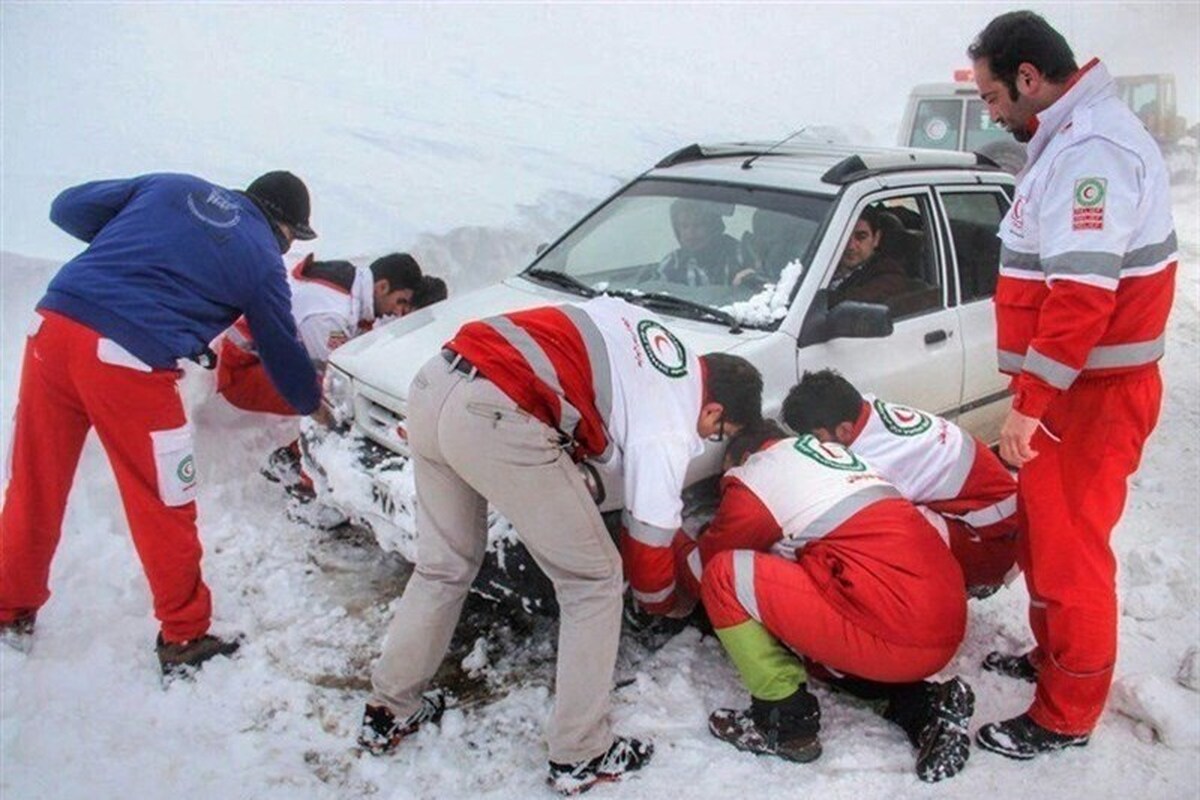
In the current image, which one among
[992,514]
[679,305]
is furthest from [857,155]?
[992,514]

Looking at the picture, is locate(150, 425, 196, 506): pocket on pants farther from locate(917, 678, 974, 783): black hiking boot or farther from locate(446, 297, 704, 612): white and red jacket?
locate(917, 678, 974, 783): black hiking boot

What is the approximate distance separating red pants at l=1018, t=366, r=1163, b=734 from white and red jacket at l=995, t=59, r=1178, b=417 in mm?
102

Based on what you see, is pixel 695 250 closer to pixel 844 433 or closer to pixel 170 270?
pixel 844 433

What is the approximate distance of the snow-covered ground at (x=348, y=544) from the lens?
8.58ft

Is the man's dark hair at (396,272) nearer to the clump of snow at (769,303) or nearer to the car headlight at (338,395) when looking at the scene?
the car headlight at (338,395)

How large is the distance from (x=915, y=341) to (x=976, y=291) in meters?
0.58

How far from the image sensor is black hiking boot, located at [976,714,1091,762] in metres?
2.70

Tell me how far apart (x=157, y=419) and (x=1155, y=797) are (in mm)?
3054

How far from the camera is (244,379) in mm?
3967

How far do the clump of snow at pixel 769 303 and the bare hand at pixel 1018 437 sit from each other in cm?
95

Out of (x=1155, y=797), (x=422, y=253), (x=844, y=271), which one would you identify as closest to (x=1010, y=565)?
(x=1155, y=797)

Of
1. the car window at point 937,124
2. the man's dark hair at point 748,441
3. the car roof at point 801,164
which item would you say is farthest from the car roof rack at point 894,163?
the car window at point 937,124

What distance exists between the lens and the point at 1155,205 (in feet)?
7.86

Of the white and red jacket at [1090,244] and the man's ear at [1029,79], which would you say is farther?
the man's ear at [1029,79]
